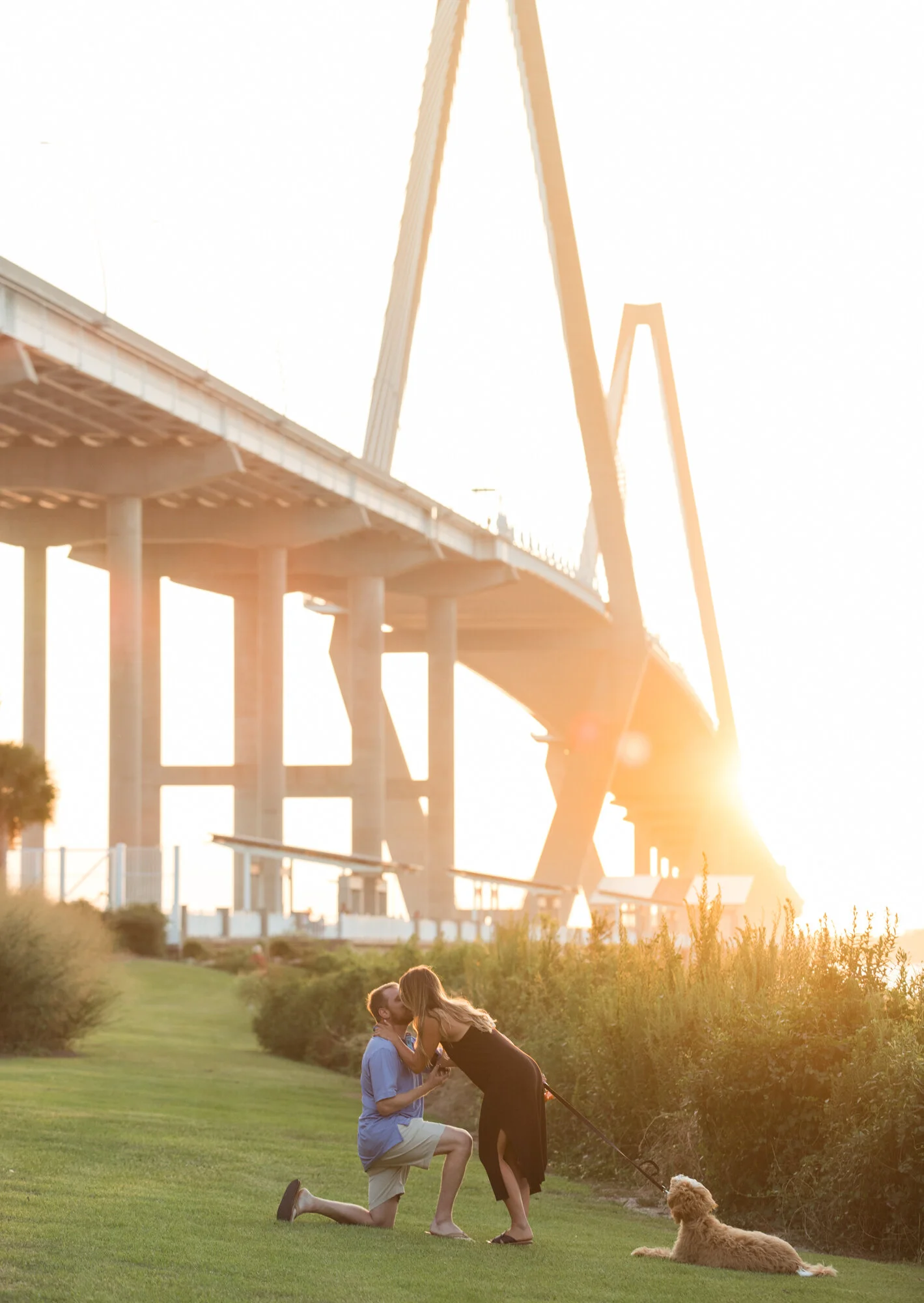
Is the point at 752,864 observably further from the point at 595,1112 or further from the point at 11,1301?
the point at 11,1301

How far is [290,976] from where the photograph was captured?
22656mm

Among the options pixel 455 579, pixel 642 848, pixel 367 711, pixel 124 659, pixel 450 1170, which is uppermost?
pixel 455 579

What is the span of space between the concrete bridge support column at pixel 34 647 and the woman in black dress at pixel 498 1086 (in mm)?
44052

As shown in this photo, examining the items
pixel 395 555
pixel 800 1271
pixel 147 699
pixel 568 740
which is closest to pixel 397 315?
pixel 395 555

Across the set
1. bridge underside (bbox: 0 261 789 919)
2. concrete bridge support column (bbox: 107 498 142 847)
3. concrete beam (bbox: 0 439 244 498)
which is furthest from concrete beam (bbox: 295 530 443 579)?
concrete bridge support column (bbox: 107 498 142 847)

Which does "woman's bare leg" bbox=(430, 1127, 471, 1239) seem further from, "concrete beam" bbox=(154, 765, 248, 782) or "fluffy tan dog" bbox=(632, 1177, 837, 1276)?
"concrete beam" bbox=(154, 765, 248, 782)

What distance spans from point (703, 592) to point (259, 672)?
114ft

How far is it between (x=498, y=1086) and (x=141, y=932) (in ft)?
101

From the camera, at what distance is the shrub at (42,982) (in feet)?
59.5

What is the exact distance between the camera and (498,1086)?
28.5 ft

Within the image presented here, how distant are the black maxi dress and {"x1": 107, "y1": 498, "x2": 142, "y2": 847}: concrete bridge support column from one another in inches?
1502

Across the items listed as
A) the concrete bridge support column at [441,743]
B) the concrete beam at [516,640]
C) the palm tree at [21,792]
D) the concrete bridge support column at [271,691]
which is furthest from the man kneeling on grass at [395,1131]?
the concrete beam at [516,640]

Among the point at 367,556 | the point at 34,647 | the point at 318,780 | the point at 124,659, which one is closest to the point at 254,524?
the point at 367,556

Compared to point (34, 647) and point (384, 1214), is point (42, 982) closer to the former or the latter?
point (384, 1214)
